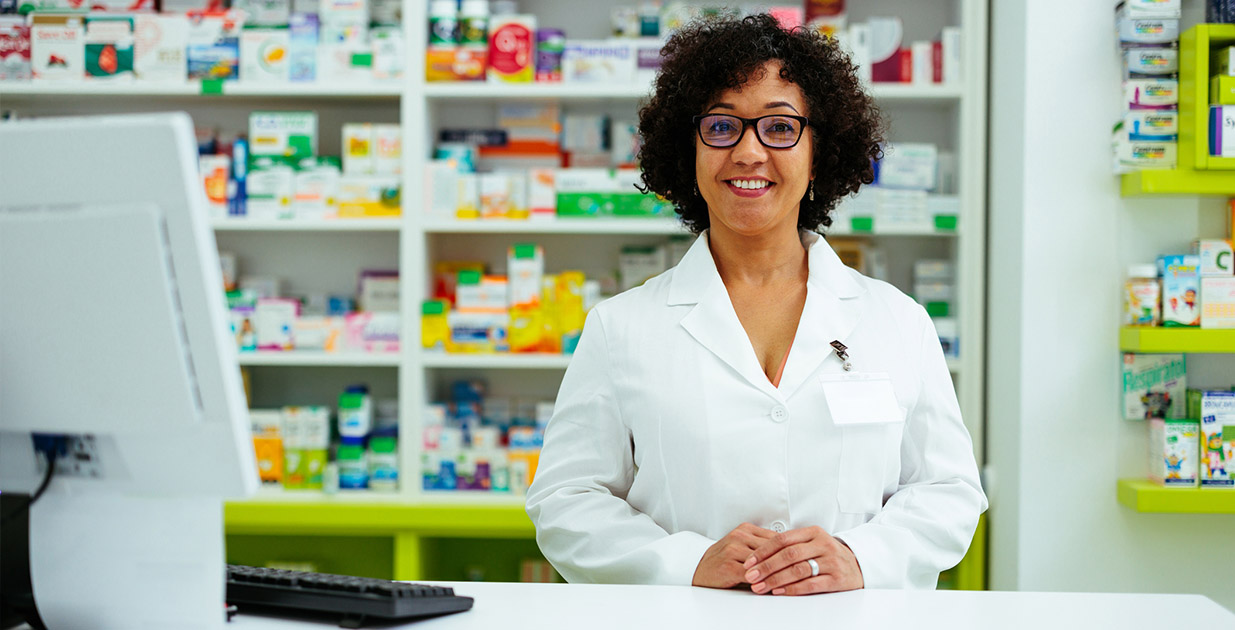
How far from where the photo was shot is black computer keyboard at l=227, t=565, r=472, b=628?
3.65 ft

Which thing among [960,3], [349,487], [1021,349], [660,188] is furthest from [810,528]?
[960,3]

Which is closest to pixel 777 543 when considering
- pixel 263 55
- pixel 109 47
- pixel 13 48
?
pixel 263 55

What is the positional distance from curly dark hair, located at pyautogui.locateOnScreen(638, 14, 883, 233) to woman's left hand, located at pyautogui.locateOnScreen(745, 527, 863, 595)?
72 centimetres

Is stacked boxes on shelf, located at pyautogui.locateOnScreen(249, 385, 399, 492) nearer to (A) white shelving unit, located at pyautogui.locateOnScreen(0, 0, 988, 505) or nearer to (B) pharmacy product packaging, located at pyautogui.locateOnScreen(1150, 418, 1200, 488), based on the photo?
(A) white shelving unit, located at pyautogui.locateOnScreen(0, 0, 988, 505)

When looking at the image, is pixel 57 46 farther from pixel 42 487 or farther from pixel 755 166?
pixel 42 487

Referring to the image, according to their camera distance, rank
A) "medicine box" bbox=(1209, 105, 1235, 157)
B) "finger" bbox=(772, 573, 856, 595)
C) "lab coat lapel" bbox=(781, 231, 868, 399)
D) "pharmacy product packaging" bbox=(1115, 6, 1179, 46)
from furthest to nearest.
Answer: "pharmacy product packaging" bbox=(1115, 6, 1179, 46)
"medicine box" bbox=(1209, 105, 1235, 157)
"lab coat lapel" bbox=(781, 231, 868, 399)
"finger" bbox=(772, 573, 856, 595)

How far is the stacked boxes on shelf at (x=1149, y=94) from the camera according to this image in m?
2.65

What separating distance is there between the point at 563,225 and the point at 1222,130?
1889 mm

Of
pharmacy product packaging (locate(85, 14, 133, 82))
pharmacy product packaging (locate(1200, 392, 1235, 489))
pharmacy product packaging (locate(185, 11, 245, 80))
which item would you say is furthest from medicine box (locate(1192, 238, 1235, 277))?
pharmacy product packaging (locate(85, 14, 133, 82))

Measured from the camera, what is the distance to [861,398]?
154cm

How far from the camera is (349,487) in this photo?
3.16 m

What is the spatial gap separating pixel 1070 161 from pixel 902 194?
0.50m

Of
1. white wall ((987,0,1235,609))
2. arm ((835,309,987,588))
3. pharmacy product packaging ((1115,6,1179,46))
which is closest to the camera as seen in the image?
arm ((835,309,987,588))

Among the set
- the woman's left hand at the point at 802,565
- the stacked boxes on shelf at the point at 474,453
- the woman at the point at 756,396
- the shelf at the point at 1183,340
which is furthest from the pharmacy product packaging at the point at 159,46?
the shelf at the point at 1183,340
